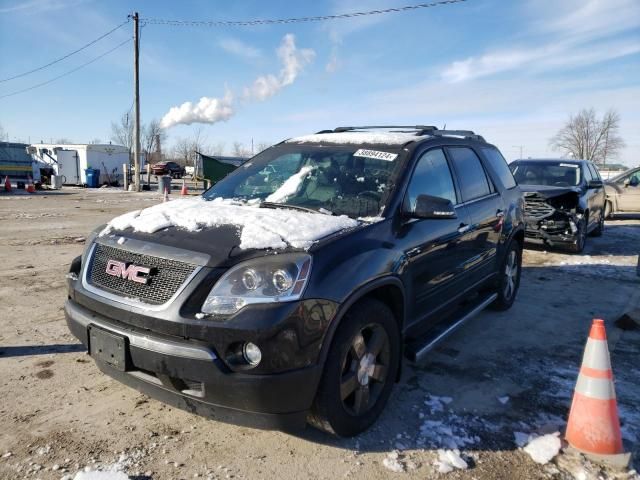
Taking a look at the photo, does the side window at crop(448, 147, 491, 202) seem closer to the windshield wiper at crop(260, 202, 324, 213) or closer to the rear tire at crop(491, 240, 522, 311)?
the rear tire at crop(491, 240, 522, 311)

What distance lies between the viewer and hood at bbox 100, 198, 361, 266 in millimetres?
2562

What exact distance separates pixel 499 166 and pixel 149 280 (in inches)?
161

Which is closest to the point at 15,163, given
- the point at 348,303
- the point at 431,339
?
the point at 431,339

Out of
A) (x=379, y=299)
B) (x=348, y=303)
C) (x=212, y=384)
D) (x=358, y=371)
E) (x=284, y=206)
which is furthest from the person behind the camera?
(x=284, y=206)

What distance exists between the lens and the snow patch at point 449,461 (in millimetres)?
2627

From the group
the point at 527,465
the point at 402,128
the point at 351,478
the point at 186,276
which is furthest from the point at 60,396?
the point at 402,128

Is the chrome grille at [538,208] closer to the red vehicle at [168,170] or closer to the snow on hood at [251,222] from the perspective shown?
the snow on hood at [251,222]

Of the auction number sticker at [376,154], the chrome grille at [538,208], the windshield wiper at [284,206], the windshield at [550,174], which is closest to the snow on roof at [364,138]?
the auction number sticker at [376,154]

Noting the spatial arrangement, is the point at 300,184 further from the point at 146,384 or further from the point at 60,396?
the point at 60,396

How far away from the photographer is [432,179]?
3756mm

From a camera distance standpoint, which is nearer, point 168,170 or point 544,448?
point 544,448

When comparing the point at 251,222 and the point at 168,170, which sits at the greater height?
the point at 168,170

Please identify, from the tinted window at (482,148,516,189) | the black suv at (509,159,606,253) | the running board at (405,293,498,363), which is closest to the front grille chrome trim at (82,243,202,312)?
the running board at (405,293,498,363)

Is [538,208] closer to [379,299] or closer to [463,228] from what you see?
[463,228]
